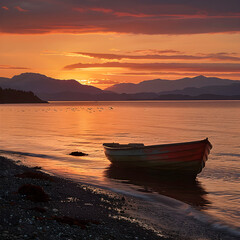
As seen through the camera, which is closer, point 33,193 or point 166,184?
point 33,193

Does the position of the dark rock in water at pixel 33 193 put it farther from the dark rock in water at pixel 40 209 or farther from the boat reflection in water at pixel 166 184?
the boat reflection in water at pixel 166 184

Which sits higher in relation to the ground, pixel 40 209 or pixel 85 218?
pixel 40 209

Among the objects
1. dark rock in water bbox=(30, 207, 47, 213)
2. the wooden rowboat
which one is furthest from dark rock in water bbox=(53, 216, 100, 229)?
the wooden rowboat

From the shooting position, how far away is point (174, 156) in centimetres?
2312

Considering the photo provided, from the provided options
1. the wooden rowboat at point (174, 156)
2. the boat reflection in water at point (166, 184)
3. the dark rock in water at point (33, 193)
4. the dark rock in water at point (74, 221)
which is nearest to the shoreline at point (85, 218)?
the dark rock in water at point (74, 221)

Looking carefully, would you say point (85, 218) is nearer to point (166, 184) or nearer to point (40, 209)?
point (40, 209)

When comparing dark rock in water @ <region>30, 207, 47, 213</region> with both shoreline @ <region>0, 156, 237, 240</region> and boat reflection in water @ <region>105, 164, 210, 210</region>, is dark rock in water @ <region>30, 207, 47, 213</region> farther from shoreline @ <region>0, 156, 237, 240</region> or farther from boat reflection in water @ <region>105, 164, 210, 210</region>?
boat reflection in water @ <region>105, 164, 210, 210</region>

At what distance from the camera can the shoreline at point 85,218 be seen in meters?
10.2

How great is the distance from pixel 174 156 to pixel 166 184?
227 centimetres

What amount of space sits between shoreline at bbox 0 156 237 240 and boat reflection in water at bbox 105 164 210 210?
9.13 ft

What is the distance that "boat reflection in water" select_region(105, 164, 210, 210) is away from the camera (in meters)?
18.6

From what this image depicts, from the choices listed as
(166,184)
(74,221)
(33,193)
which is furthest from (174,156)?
(74,221)

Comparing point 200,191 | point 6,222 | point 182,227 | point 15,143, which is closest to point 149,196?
point 200,191

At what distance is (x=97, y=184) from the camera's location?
69.4 feet
